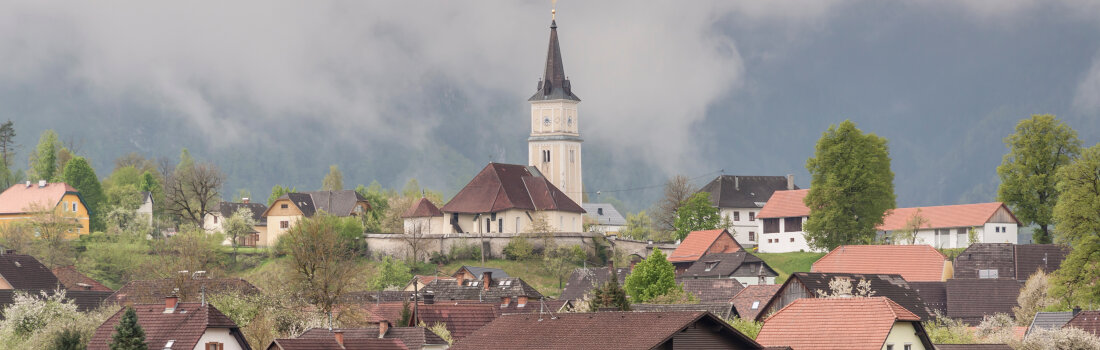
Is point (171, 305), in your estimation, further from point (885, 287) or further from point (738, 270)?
point (738, 270)

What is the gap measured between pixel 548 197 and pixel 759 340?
77.9 meters

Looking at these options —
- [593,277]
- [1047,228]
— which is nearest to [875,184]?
[1047,228]

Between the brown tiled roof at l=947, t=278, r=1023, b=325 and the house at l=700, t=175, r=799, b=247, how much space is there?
1865 inches

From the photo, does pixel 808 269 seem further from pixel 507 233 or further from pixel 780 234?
pixel 507 233

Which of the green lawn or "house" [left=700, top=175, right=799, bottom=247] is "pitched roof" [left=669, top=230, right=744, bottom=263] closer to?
the green lawn

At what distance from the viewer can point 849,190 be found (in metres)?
104

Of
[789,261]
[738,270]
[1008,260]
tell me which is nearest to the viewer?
[1008,260]

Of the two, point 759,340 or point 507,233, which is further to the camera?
point 507,233

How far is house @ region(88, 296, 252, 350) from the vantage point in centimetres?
5791

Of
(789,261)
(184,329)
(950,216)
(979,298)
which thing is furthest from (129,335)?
(950,216)

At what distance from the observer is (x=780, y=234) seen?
120 metres

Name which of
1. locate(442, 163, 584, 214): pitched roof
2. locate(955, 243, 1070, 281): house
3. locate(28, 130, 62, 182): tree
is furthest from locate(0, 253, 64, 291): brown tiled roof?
locate(28, 130, 62, 182): tree

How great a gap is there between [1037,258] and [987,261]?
9.76ft

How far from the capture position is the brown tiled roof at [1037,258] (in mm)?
90250
